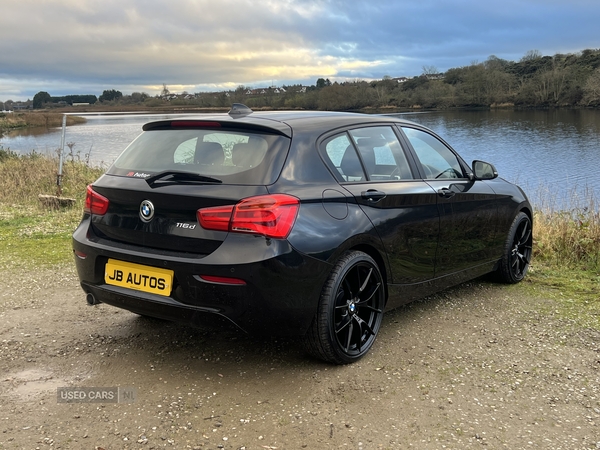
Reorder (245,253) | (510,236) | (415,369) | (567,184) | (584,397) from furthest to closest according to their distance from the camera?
(567,184) → (510,236) → (415,369) → (584,397) → (245,253)

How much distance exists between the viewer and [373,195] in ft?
11.8

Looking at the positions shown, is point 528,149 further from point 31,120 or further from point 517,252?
point 31,120

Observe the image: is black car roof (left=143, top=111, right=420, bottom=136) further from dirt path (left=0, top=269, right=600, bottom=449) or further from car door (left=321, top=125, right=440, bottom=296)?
dirt path (left=0, top=269, right=600, bottom=449)

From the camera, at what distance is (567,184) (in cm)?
1716

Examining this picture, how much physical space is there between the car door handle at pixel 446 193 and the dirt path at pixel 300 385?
Result: 3.25 ft

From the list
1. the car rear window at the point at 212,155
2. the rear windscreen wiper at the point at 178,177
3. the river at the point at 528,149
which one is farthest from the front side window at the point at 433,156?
the river at the point at 528,149

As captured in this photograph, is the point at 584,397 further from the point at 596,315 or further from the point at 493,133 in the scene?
the point at 493,133

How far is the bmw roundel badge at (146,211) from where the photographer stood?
10.4ft

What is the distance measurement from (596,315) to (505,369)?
1559 mm

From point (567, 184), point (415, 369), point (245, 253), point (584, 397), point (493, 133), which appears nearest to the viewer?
point (245, 253)

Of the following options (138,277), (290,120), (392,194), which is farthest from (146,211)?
(392,194)

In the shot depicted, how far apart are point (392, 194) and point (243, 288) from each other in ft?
4.51

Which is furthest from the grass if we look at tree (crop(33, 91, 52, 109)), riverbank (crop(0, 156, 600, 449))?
tree (crop(33, 91, 52, 109))

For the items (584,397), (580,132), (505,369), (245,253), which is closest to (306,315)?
(245,253)
